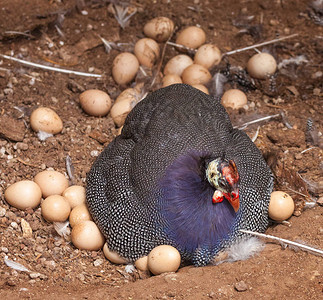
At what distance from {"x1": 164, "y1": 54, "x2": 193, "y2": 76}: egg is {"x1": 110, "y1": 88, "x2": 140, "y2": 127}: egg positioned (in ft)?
1.51

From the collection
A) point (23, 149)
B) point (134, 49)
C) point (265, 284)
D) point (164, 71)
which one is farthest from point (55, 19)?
point (265, 284)

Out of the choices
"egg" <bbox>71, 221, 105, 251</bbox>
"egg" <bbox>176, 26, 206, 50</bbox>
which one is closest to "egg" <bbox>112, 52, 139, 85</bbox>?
"egg" <bbox>176, 26, 206, 50</bbox>

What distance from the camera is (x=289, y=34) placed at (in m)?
5.28

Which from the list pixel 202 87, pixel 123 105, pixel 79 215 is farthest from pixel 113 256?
pixel 202 87

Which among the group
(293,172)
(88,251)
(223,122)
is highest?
(223,122)

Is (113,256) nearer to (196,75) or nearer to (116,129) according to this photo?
(116,129)

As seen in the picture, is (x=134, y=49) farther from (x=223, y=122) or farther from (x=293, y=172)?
(x=293, y=172)

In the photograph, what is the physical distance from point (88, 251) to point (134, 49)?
2098 mm

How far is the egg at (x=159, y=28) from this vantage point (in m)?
5.05

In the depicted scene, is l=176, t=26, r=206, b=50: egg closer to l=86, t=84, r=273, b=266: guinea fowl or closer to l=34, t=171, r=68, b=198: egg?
l=86, t=84, r=273, b=266: guinea fowl

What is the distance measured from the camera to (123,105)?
4.49 meters

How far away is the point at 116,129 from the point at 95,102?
291mm

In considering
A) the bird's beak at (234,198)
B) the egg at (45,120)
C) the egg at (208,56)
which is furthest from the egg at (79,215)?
the egg at (208,56)

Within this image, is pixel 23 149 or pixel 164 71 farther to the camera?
pixel 164 71
